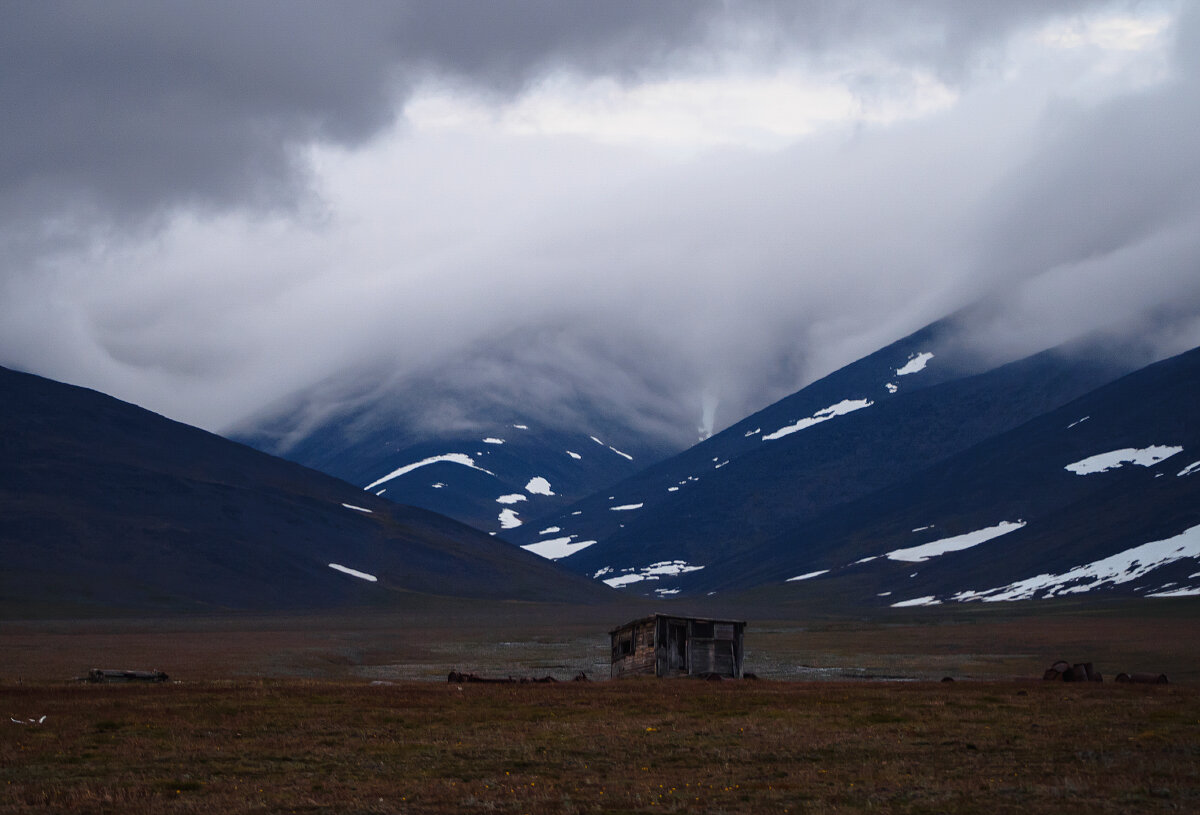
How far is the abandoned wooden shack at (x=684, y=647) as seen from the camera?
66.2 m

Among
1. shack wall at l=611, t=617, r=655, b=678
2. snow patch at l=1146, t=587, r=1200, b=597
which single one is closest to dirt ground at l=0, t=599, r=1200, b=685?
shack wall at l=611, t=617, r=655, b=678

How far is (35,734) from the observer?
35375 mm

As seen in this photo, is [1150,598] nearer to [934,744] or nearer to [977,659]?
[977,659]

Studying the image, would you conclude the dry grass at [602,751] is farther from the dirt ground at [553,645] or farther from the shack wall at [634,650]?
the dirt ground at [553,645]

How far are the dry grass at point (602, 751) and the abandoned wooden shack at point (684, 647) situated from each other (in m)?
17.3

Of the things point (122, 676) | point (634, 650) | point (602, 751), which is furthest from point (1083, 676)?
point (122, 676)

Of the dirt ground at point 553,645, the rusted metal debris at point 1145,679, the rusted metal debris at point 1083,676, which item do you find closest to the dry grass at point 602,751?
the rusted metal debris at point 1145,679

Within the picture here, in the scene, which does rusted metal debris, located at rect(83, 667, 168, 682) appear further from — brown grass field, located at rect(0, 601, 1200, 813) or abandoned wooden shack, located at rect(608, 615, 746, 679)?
abandoned wooden shack, located at rect(608, 615, 746, 679)

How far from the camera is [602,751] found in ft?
105

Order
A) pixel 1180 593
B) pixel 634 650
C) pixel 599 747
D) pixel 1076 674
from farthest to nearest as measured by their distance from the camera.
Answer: pixel 1180 593 < pixel 634 650 < pixel 1076 674 < pixel 599 747

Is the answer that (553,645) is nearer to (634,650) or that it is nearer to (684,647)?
(634,650)

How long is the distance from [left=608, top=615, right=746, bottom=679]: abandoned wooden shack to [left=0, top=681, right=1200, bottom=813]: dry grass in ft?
56.9

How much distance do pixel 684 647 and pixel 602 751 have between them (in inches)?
1394

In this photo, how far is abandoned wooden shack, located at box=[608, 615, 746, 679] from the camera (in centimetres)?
6625
